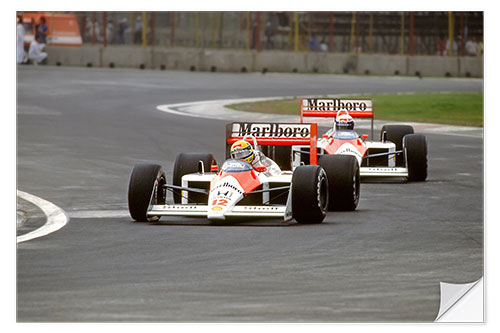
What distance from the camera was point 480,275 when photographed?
1066cm

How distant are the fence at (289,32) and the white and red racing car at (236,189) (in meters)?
30.6

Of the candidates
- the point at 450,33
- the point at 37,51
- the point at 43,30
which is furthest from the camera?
the point at 37,51

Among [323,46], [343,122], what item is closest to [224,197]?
[343,122]

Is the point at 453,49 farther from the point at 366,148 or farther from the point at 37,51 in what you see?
the point at 366,148

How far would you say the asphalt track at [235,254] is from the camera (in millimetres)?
9188

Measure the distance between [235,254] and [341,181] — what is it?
3.06 m

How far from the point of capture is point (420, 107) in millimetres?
33094

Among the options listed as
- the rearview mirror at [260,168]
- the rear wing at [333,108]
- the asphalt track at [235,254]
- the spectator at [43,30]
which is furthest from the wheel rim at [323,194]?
the spectator at [43,30]

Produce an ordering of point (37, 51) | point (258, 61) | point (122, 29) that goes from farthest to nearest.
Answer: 1. point (122, 29)
2. point (37, 51)
3. point (258, 61)

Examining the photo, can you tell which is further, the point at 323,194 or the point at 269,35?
the point at 269,35
